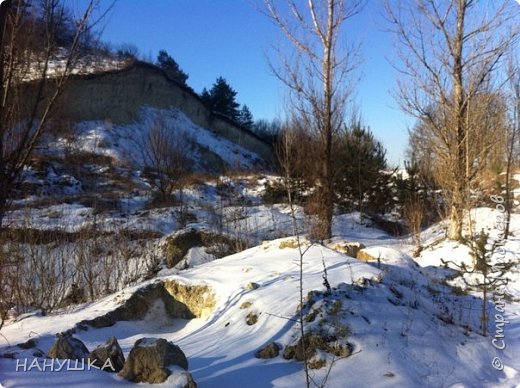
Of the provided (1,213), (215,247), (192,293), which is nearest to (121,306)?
(192,293)

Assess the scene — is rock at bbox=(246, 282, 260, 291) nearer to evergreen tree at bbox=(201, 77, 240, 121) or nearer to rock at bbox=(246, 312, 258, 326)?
rock at bbox=(246, 312, 258, 326)

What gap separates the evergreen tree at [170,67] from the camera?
31.2m

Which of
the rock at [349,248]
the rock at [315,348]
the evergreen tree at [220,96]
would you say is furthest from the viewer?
the evergreen tree at [220,96]

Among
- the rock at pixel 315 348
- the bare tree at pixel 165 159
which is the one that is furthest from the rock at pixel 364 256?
the bare tree at pixel 165 159

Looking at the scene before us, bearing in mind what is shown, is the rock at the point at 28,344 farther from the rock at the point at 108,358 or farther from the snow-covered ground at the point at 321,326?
the rock at the point at 108,358

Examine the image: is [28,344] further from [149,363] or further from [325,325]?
[325,325]

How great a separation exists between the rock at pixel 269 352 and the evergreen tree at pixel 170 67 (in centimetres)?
2897

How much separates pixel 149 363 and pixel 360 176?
12807mm

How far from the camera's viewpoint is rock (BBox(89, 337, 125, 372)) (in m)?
2.92

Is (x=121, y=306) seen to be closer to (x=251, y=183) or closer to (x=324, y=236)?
(x=324, y=236)

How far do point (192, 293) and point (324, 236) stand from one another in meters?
4.17

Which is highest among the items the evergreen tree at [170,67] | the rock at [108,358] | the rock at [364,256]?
the evergreen tree at [170,67]

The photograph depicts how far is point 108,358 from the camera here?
9.68 feet

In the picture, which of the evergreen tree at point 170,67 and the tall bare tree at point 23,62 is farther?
the evergreen tree at point 170,67
